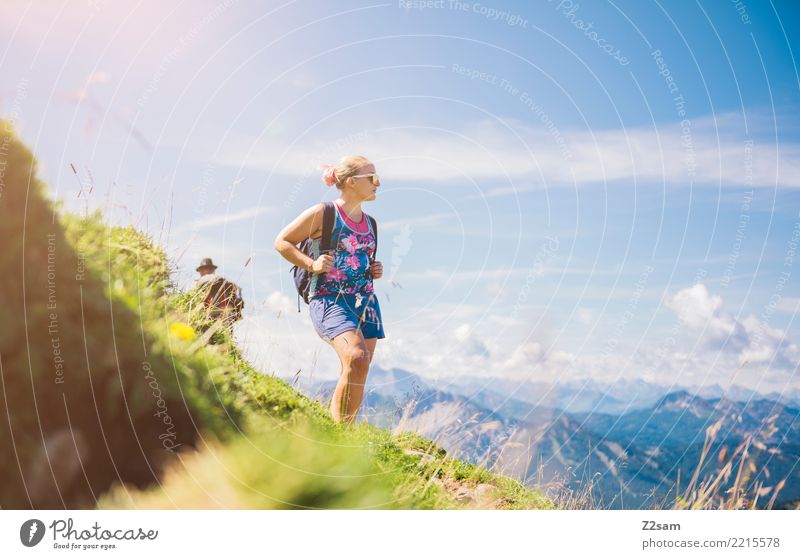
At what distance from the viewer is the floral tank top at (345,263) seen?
5488 mm

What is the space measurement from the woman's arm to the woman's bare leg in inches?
23.0

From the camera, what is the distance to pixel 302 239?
561 cm

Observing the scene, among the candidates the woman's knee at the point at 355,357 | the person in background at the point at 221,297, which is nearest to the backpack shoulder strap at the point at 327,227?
the woman's knee at the point at 355,357

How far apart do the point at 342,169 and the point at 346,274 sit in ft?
3.04

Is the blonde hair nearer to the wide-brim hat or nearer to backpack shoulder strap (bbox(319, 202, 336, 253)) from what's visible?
backpack shoulder strap (bbox(319, 202, 336, 253))

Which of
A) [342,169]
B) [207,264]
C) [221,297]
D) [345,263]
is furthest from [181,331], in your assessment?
[207,264]

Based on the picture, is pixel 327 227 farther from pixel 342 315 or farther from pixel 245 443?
pixel 245 443

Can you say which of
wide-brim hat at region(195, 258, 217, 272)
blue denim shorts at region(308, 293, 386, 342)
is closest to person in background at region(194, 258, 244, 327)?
wide-brim hat at region(195, 258, 217, 272)

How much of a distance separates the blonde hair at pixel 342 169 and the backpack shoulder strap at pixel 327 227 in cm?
30
